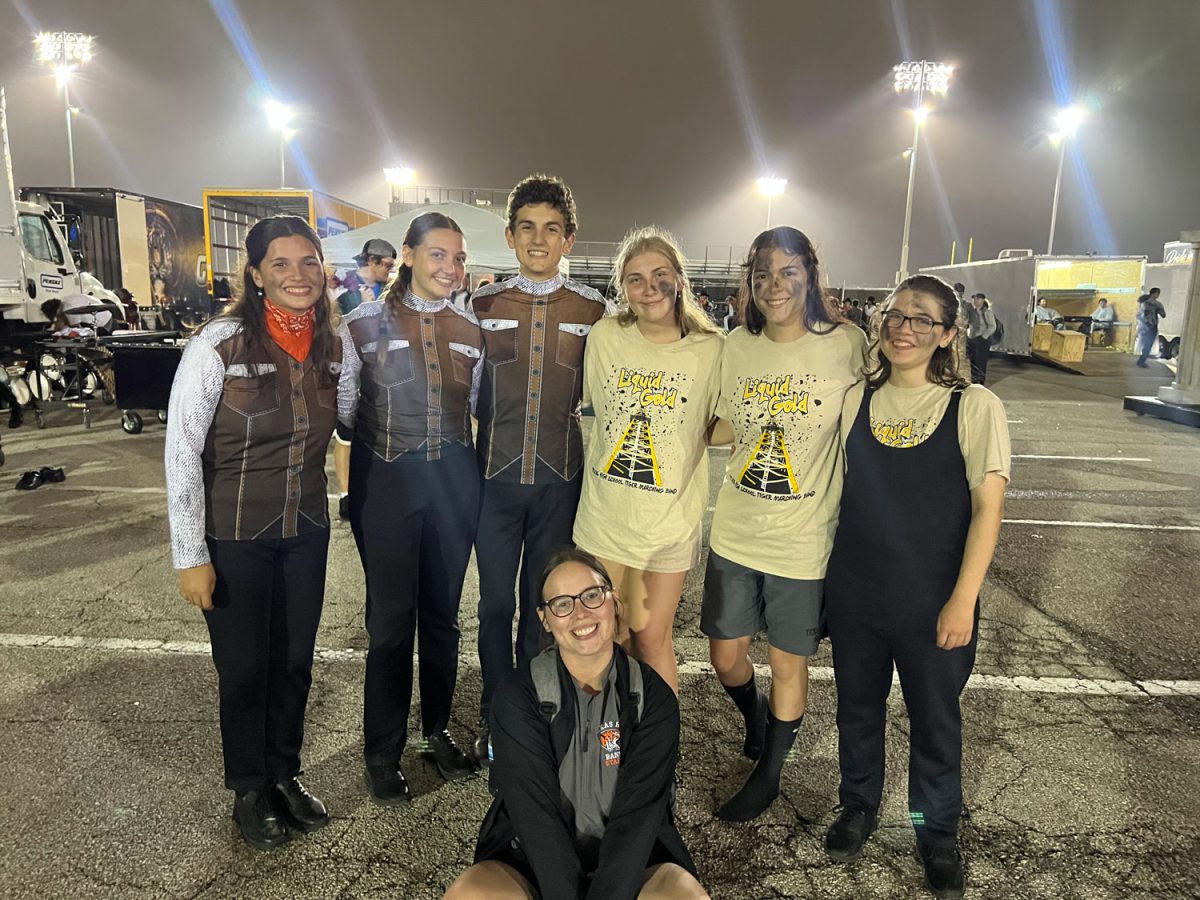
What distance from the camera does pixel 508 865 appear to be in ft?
6.68

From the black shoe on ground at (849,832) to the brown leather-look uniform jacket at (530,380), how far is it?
1.54 metres

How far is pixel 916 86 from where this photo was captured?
126 ft

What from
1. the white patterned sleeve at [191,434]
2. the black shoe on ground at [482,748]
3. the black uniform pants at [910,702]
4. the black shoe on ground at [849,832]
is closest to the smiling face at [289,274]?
the white patterned sleeve at [191,434]

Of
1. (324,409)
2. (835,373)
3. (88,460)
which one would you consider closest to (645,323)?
(835,373)

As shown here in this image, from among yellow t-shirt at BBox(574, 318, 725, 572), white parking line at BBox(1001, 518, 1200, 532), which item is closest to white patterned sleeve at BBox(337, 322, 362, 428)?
yellow t-shirt at BBox(574, 318, 725, 572)

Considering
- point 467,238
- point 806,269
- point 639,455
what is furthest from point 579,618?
point 467,238

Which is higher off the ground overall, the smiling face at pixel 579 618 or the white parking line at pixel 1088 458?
the smiling face at pixel 579 618

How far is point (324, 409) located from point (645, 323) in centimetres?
117

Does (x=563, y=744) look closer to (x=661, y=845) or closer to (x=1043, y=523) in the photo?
(x=661, y=845)

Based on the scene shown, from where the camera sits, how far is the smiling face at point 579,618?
206 cm

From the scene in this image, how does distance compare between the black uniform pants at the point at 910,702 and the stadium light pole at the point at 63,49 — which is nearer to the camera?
the black uniform pants at the point at 910,702

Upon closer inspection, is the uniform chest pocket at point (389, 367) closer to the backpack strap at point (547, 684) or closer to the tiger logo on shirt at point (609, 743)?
the backpack strap at point (547, 684)

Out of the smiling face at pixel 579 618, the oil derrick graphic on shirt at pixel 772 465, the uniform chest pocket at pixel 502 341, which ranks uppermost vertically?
the uniform chest pocket at pixel 502 341

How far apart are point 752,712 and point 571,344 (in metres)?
1.66
